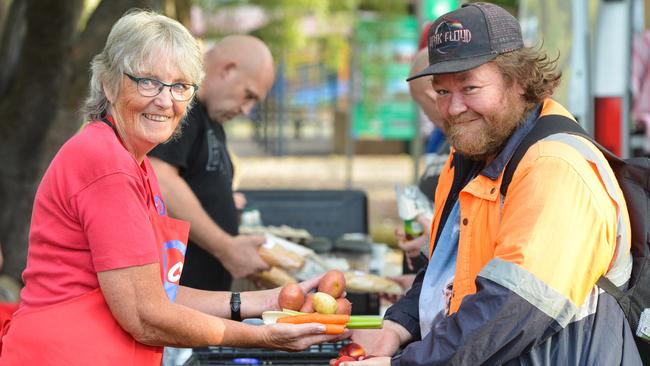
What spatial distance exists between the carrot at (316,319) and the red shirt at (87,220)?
1.78 ft

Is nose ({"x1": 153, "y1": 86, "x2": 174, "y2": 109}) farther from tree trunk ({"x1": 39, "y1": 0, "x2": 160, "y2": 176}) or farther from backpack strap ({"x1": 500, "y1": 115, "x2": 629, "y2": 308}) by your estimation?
tree trunk ({"x1": 39, "y1": 0, "x2": 160, "y2": 176})

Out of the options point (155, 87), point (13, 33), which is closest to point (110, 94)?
point (155, 87)

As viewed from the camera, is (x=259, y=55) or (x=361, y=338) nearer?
(x=361, y=338)

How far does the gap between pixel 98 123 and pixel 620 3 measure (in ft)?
12.1

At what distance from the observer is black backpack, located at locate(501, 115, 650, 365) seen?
8.25 ft

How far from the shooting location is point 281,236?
15.9 ft

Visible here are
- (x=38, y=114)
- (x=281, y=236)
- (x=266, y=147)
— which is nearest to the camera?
(x=281, y=236)

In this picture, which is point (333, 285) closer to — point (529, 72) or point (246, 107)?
point (529, 72)

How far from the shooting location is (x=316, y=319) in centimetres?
287

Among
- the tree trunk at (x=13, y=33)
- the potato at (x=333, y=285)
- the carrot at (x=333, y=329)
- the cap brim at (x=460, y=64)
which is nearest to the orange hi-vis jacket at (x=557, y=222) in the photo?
the cap brim at (x=460, y=64)

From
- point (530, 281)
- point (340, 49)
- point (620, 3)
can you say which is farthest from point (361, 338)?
point (340, 49)

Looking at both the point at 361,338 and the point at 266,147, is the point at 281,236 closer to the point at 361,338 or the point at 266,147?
the point at 361,338

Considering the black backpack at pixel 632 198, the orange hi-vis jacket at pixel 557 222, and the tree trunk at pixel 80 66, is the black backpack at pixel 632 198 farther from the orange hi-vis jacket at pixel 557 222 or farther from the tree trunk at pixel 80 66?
the tree trunk at pixel 80 66

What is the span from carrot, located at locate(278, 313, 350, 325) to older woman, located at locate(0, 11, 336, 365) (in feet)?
0.72
